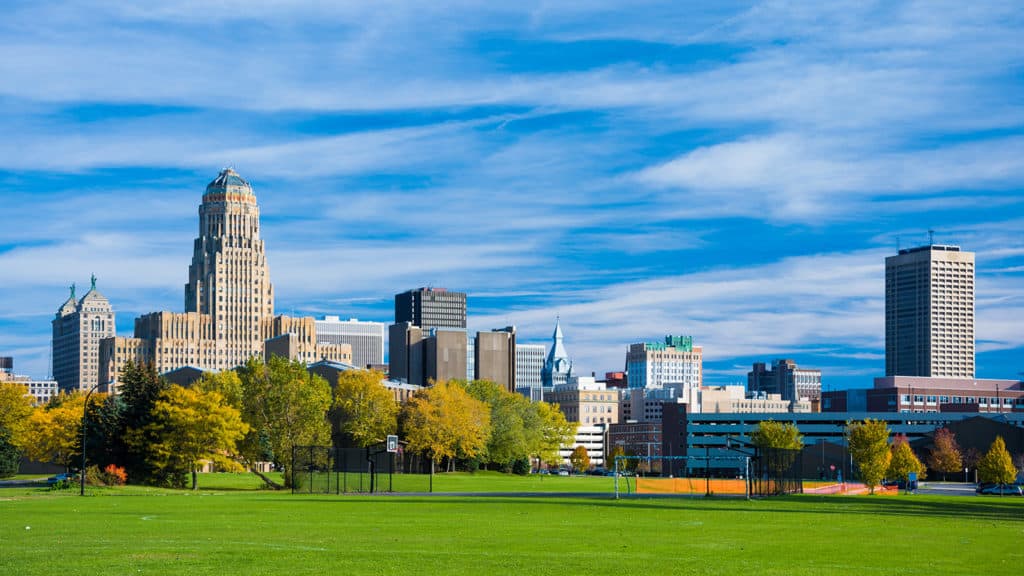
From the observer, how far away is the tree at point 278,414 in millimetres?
105062

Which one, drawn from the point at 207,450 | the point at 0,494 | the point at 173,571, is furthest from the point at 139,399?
the point at 173,571

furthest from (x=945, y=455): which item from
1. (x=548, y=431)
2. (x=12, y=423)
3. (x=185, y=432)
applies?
(x=12, y=423)

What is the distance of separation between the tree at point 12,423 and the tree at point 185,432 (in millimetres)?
29704

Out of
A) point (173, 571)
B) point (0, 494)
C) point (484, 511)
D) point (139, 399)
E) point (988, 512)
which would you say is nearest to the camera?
point (173, 571)

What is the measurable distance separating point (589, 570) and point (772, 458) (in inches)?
2515

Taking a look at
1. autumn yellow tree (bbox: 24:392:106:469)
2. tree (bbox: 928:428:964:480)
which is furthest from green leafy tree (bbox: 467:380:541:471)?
tree (bbox: 928:428:964:480)

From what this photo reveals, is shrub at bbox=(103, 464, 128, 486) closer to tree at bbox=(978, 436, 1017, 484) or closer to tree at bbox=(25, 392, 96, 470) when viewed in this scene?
tree at bbox=(25, 392, 96, 470)

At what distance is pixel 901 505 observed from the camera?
74.6 meters

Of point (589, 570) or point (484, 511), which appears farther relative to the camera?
point (484, 511)

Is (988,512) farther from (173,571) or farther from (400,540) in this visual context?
(173,571)

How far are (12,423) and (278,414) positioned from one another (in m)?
39.6

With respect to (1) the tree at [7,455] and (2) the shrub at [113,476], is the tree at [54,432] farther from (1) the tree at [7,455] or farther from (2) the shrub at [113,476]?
(2) the shrub at [113,476]

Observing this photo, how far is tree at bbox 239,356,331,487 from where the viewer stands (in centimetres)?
10506

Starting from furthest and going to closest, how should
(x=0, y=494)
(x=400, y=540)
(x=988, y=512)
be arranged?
(x=0, y=494)
(x=988, y=512)
(x=400, y=540)
